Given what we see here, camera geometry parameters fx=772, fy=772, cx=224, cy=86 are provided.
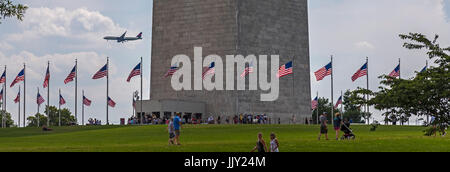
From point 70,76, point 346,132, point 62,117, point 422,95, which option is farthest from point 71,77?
point 62,117

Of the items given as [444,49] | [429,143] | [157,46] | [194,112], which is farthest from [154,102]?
[444,49]

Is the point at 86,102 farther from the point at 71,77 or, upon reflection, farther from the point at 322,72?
the point at 322,72

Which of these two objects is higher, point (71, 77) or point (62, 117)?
point (71, 77)

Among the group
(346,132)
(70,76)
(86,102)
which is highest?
(70,76)

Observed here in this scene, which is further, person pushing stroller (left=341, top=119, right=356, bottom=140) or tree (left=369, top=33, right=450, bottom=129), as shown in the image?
person pushing stroller (left=341, top=119, right=356, bottom=140)

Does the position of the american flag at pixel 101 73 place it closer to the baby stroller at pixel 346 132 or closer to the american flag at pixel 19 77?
the american flag at pixel 19 77

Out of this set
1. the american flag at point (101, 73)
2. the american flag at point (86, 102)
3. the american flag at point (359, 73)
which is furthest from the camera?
the american flag at point (86, 102)

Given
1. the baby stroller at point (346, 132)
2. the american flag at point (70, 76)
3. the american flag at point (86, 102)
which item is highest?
the american flag at point (70, 76)

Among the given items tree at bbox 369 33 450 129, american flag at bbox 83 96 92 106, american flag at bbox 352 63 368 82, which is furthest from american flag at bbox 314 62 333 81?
tree at bbox 369 33 450 129

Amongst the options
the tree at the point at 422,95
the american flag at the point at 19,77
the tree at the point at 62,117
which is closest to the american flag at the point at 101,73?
the american flag at the point at 19,77

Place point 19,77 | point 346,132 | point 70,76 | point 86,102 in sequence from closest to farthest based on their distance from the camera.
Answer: point 346,132
point 70,76
point 19,77
point 86,102

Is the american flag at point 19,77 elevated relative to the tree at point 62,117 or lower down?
elevated

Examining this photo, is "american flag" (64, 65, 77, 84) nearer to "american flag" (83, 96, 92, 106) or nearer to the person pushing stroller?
"american flag" (83, 96, 92, 106)
